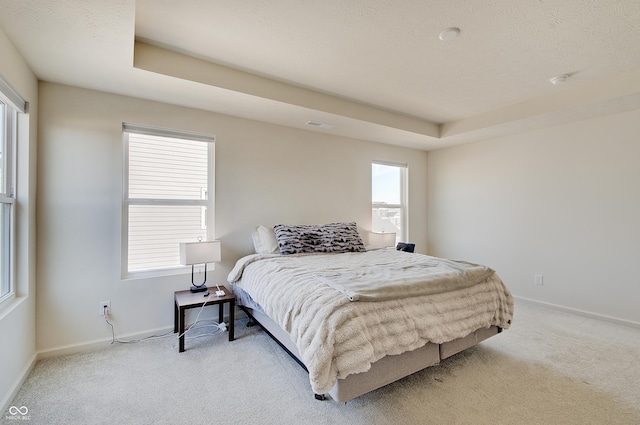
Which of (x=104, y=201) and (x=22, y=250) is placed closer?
(x=22, y=250)

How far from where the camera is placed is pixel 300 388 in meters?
1.96

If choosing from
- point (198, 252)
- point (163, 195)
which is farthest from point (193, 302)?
point (163, 195)

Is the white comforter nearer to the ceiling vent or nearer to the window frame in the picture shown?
the window frame

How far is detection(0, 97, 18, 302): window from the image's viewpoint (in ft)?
6.46

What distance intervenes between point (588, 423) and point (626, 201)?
103 inches

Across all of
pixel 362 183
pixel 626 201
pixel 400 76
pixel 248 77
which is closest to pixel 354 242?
pixel 362 183

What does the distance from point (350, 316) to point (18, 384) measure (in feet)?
7.45

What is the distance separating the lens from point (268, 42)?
221 centimetres

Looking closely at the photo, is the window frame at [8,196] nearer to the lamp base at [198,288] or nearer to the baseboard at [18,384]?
the baseboard at [18,384]

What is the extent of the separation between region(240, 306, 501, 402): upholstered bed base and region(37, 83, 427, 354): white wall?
Result: 4.31ft

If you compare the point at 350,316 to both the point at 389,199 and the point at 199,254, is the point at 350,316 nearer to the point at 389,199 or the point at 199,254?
the point at 199,254

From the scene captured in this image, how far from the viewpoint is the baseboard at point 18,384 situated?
1.72 m

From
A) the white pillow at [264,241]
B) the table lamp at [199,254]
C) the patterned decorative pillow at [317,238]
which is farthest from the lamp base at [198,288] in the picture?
the patterned decorative pillow at [317,238]

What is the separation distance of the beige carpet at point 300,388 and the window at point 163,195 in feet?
2.72
